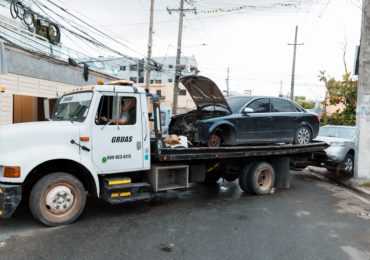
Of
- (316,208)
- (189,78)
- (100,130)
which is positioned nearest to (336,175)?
(316,208)

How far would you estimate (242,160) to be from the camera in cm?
864

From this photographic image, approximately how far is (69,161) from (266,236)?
3.50 meters

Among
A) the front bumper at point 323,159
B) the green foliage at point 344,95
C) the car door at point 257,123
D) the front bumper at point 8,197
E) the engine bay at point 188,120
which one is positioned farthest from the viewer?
the green foliage at point 344,95

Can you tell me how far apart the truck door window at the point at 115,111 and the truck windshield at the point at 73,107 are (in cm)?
25

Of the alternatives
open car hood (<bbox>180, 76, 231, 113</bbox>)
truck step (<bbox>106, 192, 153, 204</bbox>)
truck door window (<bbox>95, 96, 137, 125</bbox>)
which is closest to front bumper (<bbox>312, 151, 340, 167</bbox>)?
open car hood (<bbox>180, 76, 231, 113</bbox>)

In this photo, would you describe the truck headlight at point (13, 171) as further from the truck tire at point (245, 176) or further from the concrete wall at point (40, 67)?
the concrete wall at point (40, 67)

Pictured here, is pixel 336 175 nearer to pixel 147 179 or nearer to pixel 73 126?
pixel 147 179

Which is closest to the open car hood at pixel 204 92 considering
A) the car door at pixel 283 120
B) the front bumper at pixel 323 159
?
the car door at pixel 283 120

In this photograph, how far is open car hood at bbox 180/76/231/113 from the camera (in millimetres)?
7938

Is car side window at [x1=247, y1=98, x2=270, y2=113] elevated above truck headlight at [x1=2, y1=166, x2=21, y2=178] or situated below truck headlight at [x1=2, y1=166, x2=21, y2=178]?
above

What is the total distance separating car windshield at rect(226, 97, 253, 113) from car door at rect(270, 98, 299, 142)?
0.87 metres

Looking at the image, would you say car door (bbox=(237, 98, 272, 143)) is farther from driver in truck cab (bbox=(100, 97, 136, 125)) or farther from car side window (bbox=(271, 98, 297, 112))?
driver in truck cab (bbox=(100, 97, 136, 125))

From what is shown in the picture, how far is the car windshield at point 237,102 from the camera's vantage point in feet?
27.6

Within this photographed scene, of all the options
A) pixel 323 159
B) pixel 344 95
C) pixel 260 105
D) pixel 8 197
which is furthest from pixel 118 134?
pixel 344 95
